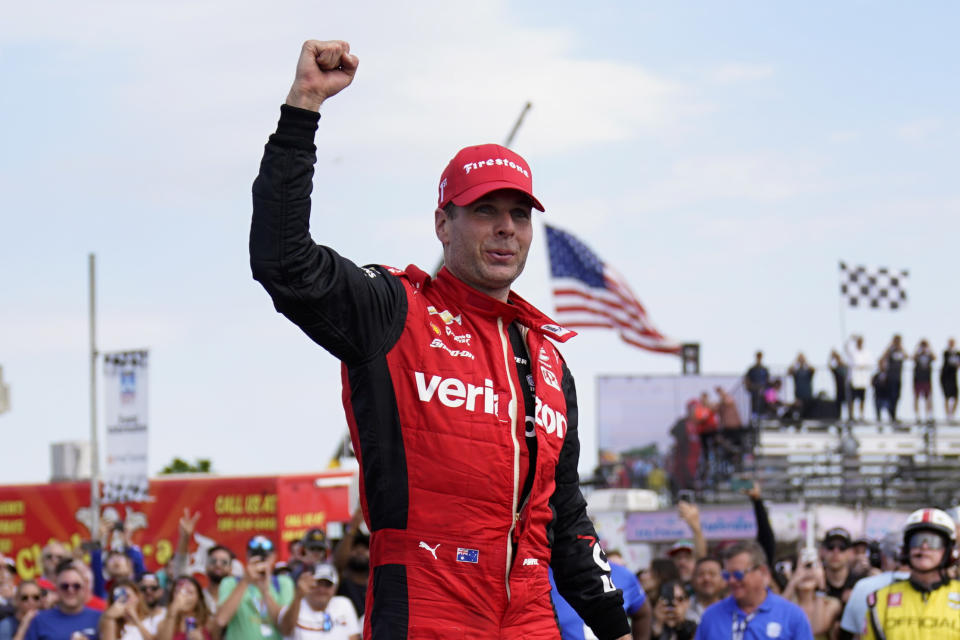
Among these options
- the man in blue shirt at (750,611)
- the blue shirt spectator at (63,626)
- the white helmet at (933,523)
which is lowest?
the blue shirt spectator at (63,626)

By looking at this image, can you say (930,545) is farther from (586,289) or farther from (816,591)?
(586,289)

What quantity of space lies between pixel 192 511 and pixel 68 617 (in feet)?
44.6

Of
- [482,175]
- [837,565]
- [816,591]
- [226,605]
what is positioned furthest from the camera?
[816,591]

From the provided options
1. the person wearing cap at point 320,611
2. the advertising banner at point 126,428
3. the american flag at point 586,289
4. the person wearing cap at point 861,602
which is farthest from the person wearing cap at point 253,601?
the american flag at point 586,289

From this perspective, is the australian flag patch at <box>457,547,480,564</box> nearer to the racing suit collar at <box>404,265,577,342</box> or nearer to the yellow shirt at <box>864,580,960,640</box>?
the racing suit collar at <box>404,265,577,342</box>

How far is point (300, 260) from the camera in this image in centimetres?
337

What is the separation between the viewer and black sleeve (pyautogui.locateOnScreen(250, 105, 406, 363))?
3.36 m

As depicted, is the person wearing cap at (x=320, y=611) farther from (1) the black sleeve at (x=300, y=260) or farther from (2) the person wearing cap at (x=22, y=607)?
(1) the black sleeve at (x=300, y=260)

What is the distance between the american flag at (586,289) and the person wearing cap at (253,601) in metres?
16.1

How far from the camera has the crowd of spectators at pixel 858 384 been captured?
29.5 meters

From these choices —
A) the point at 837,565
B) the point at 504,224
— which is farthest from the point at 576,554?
the point at 837,565

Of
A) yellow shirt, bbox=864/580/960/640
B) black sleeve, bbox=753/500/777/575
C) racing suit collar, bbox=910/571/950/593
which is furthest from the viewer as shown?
black sleeve, bbox=753/500/777/575

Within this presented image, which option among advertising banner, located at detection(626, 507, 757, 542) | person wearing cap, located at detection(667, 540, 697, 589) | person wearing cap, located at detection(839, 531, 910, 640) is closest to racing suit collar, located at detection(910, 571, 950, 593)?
person wearing cap, located at detection(839, 531, 910, 640)

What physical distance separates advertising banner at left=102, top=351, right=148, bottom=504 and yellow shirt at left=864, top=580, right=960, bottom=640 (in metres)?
13.7
